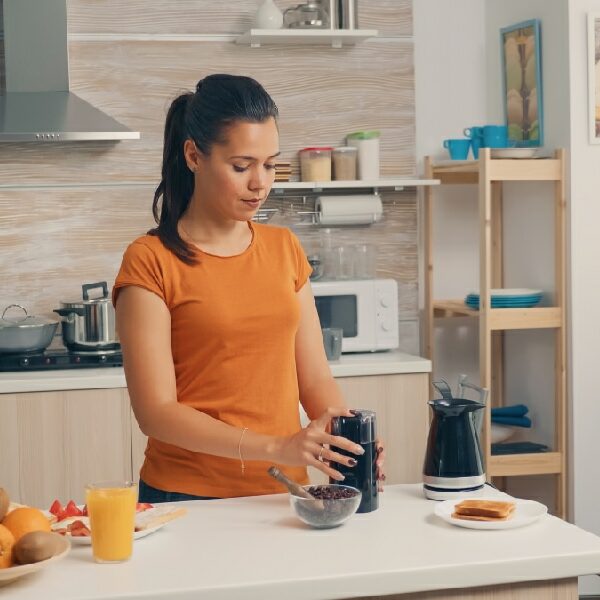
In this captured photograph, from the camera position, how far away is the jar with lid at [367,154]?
4.04m

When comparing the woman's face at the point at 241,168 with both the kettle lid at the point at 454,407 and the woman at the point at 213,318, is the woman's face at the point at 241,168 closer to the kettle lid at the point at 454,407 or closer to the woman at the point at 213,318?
the woman at the point at 213,318

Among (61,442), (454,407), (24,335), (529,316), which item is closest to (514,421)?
(529,316)

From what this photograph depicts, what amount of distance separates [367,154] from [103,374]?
1.29m

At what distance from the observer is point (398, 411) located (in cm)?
371

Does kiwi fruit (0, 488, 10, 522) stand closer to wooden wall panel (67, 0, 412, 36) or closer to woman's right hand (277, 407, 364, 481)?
woman's right hand (277, 407, 364, 481)

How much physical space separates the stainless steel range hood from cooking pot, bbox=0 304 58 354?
61 centimetres

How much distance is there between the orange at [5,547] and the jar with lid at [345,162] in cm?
276

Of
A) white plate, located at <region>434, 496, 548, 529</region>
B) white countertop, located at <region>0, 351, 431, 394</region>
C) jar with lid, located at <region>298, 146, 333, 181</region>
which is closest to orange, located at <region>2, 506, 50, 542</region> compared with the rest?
white plate, located at <region>434, 496, 548, 529</region>

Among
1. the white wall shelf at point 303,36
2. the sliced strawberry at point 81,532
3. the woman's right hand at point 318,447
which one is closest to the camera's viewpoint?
the sliced strawberry at point 81,532

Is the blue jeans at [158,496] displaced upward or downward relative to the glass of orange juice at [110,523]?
downward

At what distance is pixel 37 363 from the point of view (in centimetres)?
361

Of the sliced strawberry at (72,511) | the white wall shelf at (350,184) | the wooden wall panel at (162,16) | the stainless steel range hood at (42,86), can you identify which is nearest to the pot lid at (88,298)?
the stainless steel range hood at (42,86)

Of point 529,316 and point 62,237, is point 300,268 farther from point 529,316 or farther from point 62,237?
point 62,237

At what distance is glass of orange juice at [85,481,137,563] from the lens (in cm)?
153
